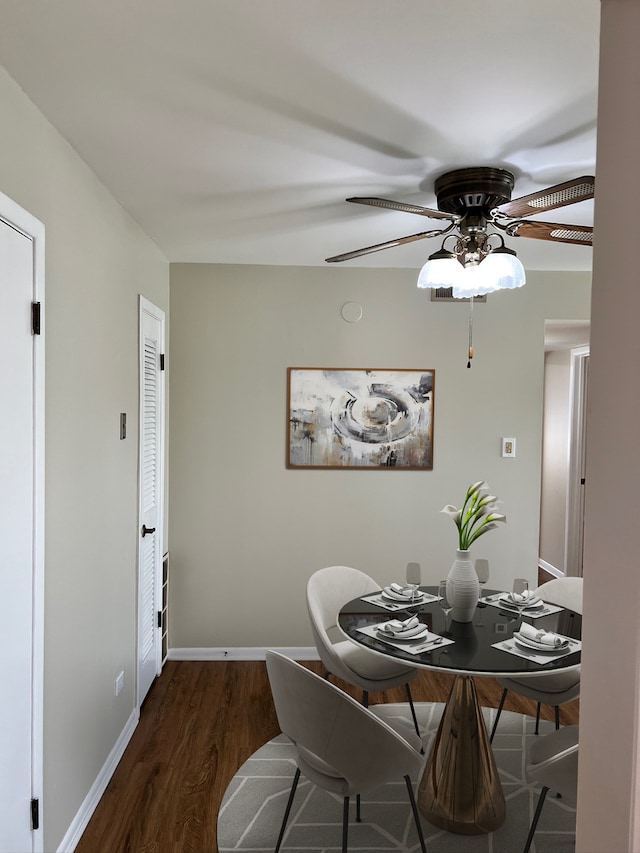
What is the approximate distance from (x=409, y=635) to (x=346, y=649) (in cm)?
74

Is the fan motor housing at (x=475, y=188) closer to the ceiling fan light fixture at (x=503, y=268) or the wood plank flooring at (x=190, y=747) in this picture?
the ceiling fan light fixture at (x=503, y=268)

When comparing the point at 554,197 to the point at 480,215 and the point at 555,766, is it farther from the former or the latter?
the point at 555,766

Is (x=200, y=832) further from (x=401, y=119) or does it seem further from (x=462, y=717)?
(x=401, y=119)

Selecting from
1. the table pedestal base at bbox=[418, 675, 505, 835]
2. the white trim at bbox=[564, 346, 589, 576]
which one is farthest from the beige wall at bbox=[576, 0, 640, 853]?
Result: the white trim at bbox=[564, 346, 589, 576]

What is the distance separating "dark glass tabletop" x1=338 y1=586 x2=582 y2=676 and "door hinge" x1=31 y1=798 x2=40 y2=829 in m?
1.18

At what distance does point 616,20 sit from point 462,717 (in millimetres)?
2496

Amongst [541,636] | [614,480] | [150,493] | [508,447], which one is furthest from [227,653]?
[614,480]

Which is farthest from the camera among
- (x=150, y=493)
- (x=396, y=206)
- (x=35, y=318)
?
(x=150, y=493)

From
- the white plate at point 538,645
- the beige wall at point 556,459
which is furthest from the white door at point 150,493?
the beige wall at point 556,459

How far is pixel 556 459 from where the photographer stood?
6523 mm

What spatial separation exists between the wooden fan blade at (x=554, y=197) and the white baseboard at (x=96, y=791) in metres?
2.67

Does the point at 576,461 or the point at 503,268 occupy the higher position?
the point at 503,268

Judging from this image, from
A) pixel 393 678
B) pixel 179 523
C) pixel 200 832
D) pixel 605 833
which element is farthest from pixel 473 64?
pixel 179 523

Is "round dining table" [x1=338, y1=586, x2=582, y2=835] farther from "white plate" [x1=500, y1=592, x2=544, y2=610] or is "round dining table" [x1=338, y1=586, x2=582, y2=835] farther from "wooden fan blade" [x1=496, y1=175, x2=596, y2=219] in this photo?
"wooden fan blade" [x1=496, y1=175, x2=596, y2=219]
